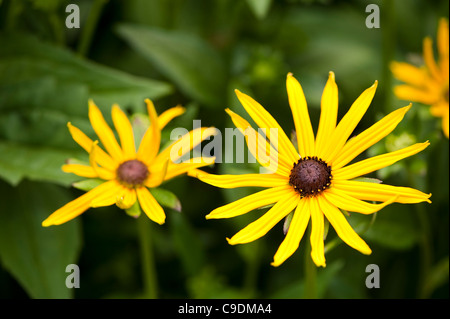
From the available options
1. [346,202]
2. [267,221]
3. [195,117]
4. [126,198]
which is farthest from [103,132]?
[195,117]

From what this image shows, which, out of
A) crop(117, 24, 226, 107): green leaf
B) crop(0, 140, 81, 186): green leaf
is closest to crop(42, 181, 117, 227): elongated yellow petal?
crop(0, 140, 81, 186): green leaf

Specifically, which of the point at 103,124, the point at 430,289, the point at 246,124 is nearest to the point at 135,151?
the point at 103,124

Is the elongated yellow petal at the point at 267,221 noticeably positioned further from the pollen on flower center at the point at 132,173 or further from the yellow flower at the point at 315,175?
the pollen on flower center at the point at 132,173

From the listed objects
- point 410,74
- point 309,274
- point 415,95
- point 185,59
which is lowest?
point 309,274

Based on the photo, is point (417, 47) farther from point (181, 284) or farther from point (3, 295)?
point (3, 295)

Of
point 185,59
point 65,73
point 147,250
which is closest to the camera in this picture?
point 147,250

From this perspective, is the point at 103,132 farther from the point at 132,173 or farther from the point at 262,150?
the point at 262,150

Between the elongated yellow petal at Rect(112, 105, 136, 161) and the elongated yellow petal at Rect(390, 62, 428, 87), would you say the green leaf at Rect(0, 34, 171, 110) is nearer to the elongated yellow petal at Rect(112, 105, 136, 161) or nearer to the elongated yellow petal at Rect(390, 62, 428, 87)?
the elongated yellow petal at Rect(112, 105, 136, 161)
